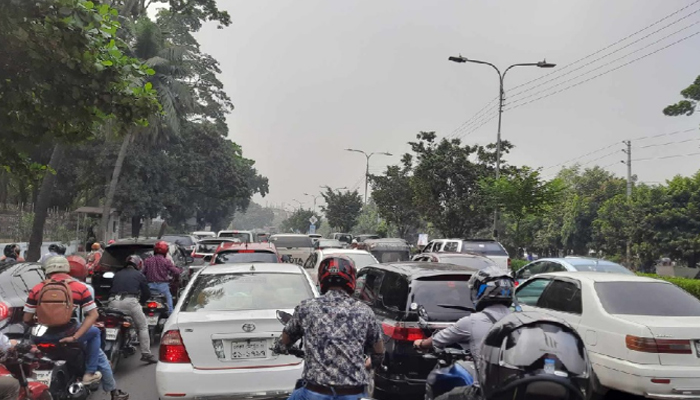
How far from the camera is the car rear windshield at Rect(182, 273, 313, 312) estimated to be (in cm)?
634

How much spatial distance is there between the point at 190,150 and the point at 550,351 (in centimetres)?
4435

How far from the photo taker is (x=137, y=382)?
8.23 meters

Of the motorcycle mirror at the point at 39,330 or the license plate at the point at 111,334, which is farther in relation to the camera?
the license plate at the point at 111,334

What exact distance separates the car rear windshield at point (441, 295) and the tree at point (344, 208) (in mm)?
57719

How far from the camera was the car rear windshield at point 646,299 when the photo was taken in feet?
22.7

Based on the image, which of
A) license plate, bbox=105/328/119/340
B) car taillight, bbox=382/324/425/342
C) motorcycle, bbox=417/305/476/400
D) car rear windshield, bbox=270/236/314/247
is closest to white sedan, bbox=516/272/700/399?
car taillight, bbox=382/324/425/342

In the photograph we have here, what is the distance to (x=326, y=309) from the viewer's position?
3508 mm

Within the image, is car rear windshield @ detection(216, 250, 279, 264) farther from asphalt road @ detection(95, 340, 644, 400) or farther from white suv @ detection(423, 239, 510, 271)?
white suv @ detection(423, 239, 510, 271)

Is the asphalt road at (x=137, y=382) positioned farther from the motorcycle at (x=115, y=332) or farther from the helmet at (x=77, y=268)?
the helmet at (x=77, y=268)

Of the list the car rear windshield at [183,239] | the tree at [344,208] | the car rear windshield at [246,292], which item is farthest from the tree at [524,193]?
the tree at [344,208]

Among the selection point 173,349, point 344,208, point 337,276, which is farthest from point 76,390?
point 344,208

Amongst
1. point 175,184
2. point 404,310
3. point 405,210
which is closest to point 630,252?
point 405,210

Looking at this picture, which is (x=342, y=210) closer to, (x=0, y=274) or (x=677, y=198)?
(x=677, y=198)

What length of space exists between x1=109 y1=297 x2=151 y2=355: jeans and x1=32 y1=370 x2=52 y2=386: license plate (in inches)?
119
